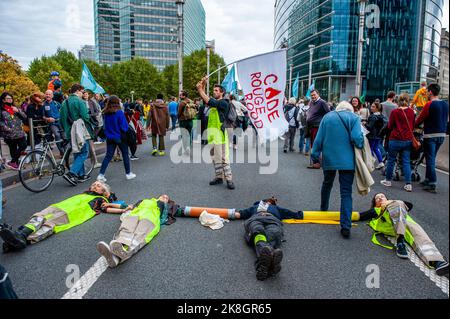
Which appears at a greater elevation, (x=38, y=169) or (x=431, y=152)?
(x=431, y=152)

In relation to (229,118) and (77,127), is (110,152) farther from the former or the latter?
(229,118)

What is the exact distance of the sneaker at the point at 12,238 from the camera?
382 centimetres

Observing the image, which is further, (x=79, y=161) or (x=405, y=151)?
(x=79, y=161)

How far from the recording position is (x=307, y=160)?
1076cm

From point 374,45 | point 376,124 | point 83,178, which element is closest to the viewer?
point 83,178

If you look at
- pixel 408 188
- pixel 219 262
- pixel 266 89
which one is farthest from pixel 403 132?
pixel 219 262

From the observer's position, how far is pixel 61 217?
15.3ft

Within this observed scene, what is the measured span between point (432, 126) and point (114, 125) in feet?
22.2

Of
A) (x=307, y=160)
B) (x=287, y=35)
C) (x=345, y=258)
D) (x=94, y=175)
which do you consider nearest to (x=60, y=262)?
(x=345, y=258)

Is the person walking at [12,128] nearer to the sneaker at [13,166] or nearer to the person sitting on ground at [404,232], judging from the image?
the sneaker at [13,166]

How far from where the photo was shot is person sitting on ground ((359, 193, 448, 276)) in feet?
12.0

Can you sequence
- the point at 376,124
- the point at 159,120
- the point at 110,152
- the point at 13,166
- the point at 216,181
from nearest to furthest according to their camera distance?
the point at 216,181 < the point at 110,152 < the point at 13,166 < the point at 376,124 < the point at 159,120

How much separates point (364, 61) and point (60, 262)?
252ft
